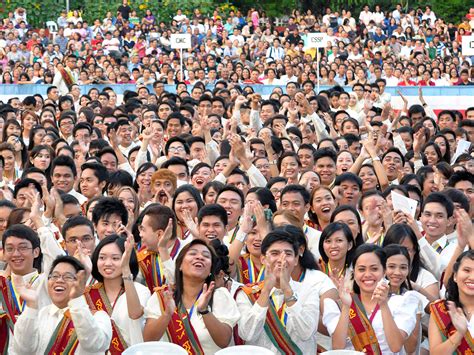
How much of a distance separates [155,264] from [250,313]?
1097 millimetres

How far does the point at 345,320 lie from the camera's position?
565cm

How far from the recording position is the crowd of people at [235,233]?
222 inches

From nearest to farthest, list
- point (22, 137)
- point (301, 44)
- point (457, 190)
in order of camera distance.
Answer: point (457, 190) < point (22, 137) < point (301, 44)

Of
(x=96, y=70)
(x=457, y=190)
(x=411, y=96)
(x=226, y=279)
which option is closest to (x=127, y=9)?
(x=96, y=70)

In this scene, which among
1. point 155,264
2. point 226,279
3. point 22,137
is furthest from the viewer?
point 22,137

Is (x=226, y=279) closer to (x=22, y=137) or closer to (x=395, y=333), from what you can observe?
(x=395, y=333)

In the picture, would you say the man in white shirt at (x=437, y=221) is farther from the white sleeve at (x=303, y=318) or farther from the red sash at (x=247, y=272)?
the white sleeve at (x=303, y=318)

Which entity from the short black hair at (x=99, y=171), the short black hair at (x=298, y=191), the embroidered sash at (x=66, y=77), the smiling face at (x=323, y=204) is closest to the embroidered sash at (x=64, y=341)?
the short black hair at (x=298, y=191)

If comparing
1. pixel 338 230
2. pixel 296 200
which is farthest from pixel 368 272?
pixel 296 200

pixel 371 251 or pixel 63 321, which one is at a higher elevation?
pixel 371 251

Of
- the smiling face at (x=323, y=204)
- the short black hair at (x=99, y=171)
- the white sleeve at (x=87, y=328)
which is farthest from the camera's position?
the short black hair at (x=99, y=171)

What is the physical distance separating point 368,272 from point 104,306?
4.60 feet

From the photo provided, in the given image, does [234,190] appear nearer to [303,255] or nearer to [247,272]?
[247,272]

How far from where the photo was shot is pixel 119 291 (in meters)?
5.96
